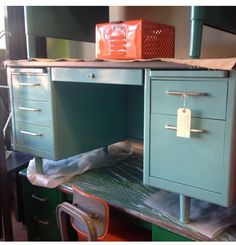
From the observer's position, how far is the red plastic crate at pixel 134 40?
43.9 inches

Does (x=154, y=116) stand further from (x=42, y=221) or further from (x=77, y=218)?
(x=42, y=221)

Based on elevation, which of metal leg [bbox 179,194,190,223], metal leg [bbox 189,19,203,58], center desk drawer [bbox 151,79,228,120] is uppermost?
metal leg [bbox 189,19,203,58]

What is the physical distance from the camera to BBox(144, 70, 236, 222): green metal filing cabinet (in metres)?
0.86

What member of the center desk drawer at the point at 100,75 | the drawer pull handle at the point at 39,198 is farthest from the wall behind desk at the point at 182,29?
the drawer pull handle at the point at 39,198

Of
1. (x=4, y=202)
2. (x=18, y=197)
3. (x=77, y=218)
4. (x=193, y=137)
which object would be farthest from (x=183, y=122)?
(x=18, y=197)

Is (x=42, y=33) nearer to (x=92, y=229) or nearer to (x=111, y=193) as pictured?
(x=111, y=193)

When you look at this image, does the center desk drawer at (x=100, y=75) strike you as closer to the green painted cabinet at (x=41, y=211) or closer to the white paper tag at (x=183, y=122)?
the white paper tag at (x=183, y=122)

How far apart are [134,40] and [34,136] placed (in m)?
0.70

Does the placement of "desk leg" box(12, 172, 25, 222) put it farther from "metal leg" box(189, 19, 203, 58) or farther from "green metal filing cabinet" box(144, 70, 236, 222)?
"metal leg" box(189, 19, 203, 58)

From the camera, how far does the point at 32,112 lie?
1.41 meters

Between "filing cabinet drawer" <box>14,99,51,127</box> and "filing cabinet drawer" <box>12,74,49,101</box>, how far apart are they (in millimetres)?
29

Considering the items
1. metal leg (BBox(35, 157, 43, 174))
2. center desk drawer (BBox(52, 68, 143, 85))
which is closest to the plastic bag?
metal leg (BBox(35, 157, 43, 174))

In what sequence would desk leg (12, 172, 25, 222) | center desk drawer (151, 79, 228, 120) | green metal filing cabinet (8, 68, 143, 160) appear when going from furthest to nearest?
desk leg (12, 172, 25, 222) < green metal filing cabinet (8, 68, 143, 160) < center desk drawer (151, 79, 228, 120)
